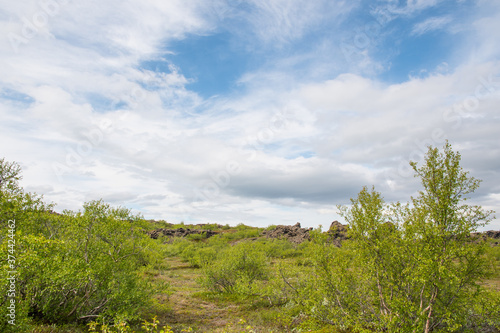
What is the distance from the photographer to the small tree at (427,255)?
33.2ft

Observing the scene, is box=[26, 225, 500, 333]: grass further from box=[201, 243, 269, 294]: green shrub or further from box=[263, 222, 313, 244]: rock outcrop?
box=[263, 222, 313, 244]: rock outcrop

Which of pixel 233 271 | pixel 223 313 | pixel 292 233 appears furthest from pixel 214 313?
pixel 292 233

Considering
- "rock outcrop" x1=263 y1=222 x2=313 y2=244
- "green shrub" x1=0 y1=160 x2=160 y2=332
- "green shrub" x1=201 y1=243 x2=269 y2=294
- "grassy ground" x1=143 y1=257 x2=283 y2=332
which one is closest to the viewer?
"green shrub" x1=0 y1=160 x2=160 y2=332

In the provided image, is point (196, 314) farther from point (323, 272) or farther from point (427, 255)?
point (427, 255)

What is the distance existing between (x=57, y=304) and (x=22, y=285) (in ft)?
9.33

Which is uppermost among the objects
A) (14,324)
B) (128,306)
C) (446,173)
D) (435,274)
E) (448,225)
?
(446,173)

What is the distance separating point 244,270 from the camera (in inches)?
904

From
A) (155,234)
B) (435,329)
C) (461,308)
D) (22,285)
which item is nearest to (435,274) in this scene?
(461,308)

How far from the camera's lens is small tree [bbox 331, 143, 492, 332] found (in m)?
10.1

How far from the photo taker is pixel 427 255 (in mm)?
10117

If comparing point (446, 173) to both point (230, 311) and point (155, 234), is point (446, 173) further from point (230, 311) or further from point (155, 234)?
point (155, 234)

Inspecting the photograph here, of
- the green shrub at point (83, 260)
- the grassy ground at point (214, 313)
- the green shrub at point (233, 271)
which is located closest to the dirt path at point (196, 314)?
the grassy ground at point (214, 313)

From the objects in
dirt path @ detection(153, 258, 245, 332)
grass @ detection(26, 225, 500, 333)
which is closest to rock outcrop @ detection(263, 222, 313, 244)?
grass @ detection(26, 225, 500, 333)

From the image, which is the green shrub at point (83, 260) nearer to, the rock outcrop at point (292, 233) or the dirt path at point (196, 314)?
the dirt path at point (196, 314)
